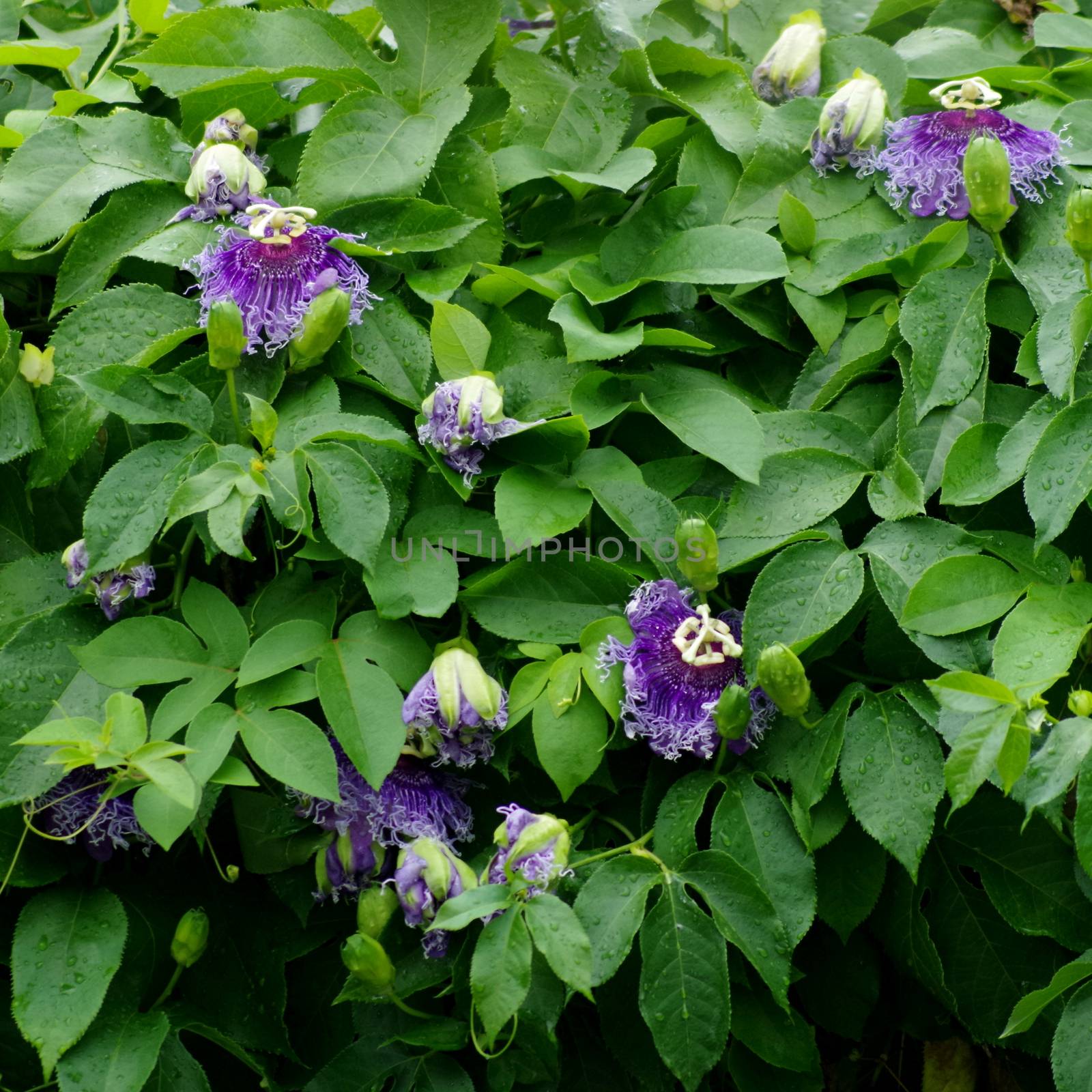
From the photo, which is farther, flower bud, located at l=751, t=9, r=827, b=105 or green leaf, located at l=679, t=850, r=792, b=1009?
flower bud, located at l=751, t=9, r=827, b=105

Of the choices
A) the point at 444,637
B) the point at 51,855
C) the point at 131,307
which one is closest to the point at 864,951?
the point at 444,637

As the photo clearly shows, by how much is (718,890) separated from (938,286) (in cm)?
58

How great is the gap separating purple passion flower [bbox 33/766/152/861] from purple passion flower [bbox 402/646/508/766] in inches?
9.8

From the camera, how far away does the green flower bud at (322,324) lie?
1062mm

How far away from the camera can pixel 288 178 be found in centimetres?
127

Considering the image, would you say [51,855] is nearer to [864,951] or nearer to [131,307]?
[131,307]

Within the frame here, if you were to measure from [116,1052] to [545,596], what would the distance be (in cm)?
51

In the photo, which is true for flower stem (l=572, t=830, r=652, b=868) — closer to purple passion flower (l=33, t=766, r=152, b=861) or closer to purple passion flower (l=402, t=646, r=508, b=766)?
purple passion flower (l=402, t=646, r=508, b=766)

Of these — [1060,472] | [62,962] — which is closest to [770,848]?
[1060,472]

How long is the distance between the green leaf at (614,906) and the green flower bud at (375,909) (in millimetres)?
165

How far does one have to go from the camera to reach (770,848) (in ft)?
3.20

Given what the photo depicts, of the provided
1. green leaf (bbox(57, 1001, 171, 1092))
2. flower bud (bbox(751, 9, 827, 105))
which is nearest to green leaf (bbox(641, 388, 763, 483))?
flower bud (bbox(751, 9, 827, 105))

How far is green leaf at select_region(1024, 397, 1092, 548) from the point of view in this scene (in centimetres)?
94

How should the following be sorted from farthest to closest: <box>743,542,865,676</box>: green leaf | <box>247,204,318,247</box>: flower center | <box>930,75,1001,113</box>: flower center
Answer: <box>930,75,1001,113</box>: flower center < <box>247,204,318,247</box>: flower center < <box>743,542,865,676</box>: green leaf
